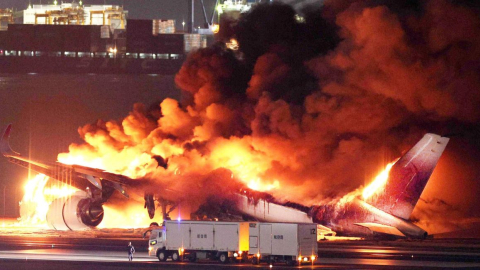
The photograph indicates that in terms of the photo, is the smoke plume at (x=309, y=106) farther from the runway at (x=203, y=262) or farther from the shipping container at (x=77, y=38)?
the shipping container at (x=77, y=38)

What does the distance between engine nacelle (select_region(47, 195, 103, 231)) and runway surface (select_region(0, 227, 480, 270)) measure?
6.96 ft

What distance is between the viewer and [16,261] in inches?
1489

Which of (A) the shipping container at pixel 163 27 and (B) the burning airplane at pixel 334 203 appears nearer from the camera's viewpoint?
(B) the burning airplane at pixel 334 203

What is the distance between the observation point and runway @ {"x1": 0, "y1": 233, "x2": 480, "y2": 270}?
119 ft

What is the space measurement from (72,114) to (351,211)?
220 feet

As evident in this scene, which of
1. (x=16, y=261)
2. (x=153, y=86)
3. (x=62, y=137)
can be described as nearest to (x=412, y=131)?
(x=16, y=261)

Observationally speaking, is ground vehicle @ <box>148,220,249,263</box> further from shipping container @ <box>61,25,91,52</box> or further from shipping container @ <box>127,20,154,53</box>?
shipping container @ <box>61,25,91,52</box>

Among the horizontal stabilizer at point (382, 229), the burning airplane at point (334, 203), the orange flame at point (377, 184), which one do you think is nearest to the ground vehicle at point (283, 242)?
the horizontal stabilizer at point (382, 229)

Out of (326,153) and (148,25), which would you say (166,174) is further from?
(148,25)

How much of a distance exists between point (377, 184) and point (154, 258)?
16173 millimetres

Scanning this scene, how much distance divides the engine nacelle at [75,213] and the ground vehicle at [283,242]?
23377 millimetres

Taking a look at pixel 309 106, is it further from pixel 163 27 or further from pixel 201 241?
pixel 163 27

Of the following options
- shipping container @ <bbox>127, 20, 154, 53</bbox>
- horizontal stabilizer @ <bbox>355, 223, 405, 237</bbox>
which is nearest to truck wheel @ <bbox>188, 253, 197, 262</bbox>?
horizontal stabilizer @ <bbox>355, 223, 405, 237</bbox>

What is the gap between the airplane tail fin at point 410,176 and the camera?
4641 centimetres
